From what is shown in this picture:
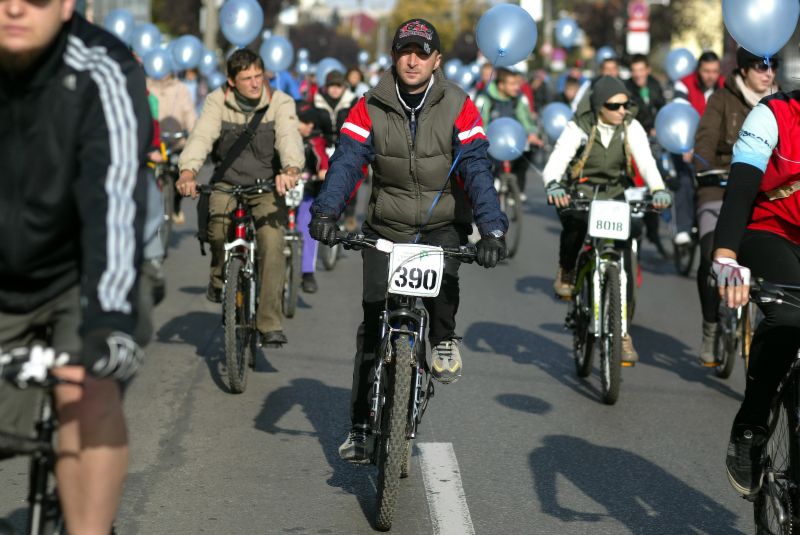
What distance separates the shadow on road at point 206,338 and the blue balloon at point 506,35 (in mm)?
2341

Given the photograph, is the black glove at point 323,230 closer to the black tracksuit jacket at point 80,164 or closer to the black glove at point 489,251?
the black glove at point 489,251

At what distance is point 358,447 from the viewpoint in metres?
5.92

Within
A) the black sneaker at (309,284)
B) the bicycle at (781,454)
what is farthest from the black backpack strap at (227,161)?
the bicycle at (781,454)

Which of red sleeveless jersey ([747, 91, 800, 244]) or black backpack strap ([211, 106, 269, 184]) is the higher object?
red sleeveless jersey ([747, 91, 800, 244])

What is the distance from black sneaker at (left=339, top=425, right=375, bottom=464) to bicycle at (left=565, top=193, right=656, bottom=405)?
2.29 meters

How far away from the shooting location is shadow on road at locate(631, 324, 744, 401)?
28.6 feet

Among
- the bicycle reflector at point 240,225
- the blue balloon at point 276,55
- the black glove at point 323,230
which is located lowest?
the bicycle reflector at point 240,225

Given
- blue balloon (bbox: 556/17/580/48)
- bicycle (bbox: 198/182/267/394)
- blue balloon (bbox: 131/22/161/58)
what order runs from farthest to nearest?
1. blue balloon (bbox: 556/17/580/48)
2. blue balloon (bbox: 131/22/161/58)
3. bicycle (bbox: 198/182/267/394)

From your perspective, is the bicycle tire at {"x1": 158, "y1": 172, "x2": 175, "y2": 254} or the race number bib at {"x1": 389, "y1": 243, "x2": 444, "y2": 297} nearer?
the race number bib at {"x1": 389, "y1": 243, "x2": 444, "y2": 297}

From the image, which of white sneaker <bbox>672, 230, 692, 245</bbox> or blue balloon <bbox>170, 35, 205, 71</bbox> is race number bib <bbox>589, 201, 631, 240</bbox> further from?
blue balloon <bbox>170, 35, 205, 71</bbox>

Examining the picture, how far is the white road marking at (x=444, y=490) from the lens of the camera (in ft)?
18.2

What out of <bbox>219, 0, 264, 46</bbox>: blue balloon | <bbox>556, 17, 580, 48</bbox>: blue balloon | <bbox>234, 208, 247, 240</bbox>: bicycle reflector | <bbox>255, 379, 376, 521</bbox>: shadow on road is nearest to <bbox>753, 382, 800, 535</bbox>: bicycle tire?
<bbox>255, 379, 376, 521</bbox>: shadow on road

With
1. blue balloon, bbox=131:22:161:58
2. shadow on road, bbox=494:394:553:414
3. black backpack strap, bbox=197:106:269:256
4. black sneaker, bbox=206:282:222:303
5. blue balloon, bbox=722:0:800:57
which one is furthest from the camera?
blue balloon, bbox=131:22:161:58

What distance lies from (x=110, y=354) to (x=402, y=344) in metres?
2.63
